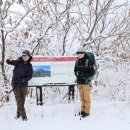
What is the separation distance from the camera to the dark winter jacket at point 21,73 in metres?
9.85

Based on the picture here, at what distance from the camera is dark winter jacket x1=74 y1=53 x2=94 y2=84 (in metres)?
10.0

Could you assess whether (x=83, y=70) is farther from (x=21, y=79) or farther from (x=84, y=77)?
(x=21, y=79)

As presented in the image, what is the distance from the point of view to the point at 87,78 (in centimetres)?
1003

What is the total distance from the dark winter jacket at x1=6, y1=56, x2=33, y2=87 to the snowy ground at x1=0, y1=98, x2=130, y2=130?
0.95 metres

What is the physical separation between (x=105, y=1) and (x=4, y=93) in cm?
449

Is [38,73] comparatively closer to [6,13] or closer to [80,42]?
[6,13]

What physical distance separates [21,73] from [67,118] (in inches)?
66.1

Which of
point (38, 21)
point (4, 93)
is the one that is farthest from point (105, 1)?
point (4, 93)

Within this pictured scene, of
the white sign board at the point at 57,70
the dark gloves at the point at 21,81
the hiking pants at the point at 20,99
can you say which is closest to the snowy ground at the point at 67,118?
the hiking pants at the point at 20,99

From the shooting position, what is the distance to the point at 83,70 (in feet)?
33.0

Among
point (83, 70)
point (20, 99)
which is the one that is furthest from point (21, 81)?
point (83, 70)

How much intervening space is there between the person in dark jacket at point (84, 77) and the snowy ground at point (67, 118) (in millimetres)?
315

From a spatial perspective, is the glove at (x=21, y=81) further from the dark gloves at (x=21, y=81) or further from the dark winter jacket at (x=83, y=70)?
the dark winter jacket at (x=83, y=70)

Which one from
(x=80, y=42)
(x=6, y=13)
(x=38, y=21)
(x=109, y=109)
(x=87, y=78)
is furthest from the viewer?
(x=80, y=42)
